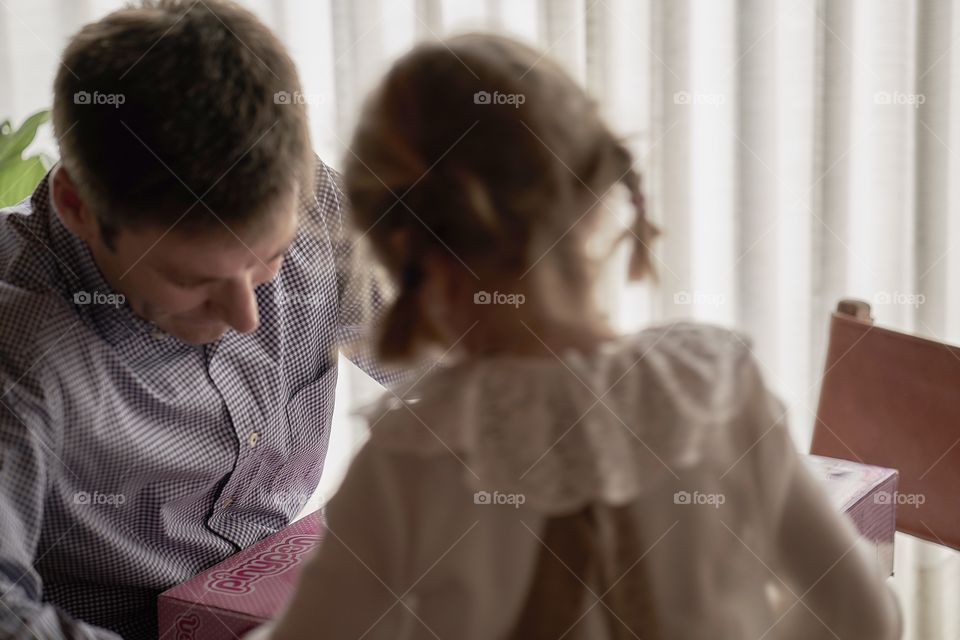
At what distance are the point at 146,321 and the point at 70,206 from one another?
172 millimetres

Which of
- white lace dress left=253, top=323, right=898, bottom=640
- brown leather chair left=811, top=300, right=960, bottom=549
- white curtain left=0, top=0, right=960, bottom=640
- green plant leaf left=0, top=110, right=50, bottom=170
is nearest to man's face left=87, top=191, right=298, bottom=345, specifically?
white lace dress left=253, top=323, right=898, bottom=640

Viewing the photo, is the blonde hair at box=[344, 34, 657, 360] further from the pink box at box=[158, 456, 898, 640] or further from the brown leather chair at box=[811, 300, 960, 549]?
the brown leather chair at box=[811, 300, 960, 549]

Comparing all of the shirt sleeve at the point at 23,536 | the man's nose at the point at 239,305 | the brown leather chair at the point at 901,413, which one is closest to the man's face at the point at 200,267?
the man's nose at the point at 239,305

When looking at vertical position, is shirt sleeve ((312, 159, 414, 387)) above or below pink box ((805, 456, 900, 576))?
above

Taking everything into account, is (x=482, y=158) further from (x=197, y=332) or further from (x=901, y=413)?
(x=901, y=413)

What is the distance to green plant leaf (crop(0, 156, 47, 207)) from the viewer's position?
1634 millimetres

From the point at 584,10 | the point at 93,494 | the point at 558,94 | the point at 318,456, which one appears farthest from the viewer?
the point at 584,10

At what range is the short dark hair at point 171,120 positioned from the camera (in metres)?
0.99

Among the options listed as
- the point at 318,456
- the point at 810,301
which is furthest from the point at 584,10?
the point at 318,456

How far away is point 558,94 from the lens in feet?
2.53

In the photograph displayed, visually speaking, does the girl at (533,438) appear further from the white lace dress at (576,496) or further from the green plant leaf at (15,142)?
the green plant leaf at (15,142)

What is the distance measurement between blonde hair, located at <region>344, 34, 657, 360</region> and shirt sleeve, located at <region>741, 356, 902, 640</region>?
20 centimetres

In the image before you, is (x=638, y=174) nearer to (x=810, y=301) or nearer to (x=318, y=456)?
(x=318, y=456)

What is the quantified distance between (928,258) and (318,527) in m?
1.80
